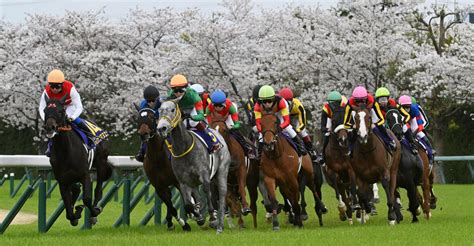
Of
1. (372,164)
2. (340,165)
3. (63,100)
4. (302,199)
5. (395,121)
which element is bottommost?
(302,199)

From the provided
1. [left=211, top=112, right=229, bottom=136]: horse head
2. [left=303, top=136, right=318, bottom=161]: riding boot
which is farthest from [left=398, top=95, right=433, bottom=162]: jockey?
[left=211, top=112, right=229, bottom=136]: horse head

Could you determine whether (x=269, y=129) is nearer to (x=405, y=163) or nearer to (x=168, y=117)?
(x=168, y=117)

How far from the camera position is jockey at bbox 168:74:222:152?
1443 cm

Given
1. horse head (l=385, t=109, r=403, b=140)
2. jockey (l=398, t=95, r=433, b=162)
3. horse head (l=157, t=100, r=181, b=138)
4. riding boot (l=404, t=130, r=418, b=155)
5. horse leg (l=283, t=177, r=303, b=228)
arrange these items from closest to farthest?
horse head (l=157, t=100, r=181, b=138) → horse leg (l=283, t=177, r=303, b=228) → horse head (l=385, t=109, r=403, b=140) → riding boot (l=404, t=130, r=418, b=155) → jockey (l=398, t=95, r=433, b=162)

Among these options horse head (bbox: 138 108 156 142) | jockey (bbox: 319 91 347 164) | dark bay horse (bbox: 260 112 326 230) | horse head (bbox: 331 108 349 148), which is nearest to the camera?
horse head (bbox: 138 108 156 142)

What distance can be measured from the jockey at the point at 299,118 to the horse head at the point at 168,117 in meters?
3.55

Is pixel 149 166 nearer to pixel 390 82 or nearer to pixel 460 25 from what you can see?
pixel 390 82

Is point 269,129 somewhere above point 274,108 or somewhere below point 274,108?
below

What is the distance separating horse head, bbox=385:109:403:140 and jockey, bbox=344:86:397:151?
26.7 inches

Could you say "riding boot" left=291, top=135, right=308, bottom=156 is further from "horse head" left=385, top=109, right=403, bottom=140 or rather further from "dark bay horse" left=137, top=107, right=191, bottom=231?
"dark bay horse" left=137, top=107, right=191, bottom=231

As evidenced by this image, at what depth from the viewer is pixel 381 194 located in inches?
1149

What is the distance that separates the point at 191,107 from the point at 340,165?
4160mm

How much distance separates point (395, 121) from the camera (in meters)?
17.3

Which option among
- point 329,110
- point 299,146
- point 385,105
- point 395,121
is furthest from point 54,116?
point 385,105
